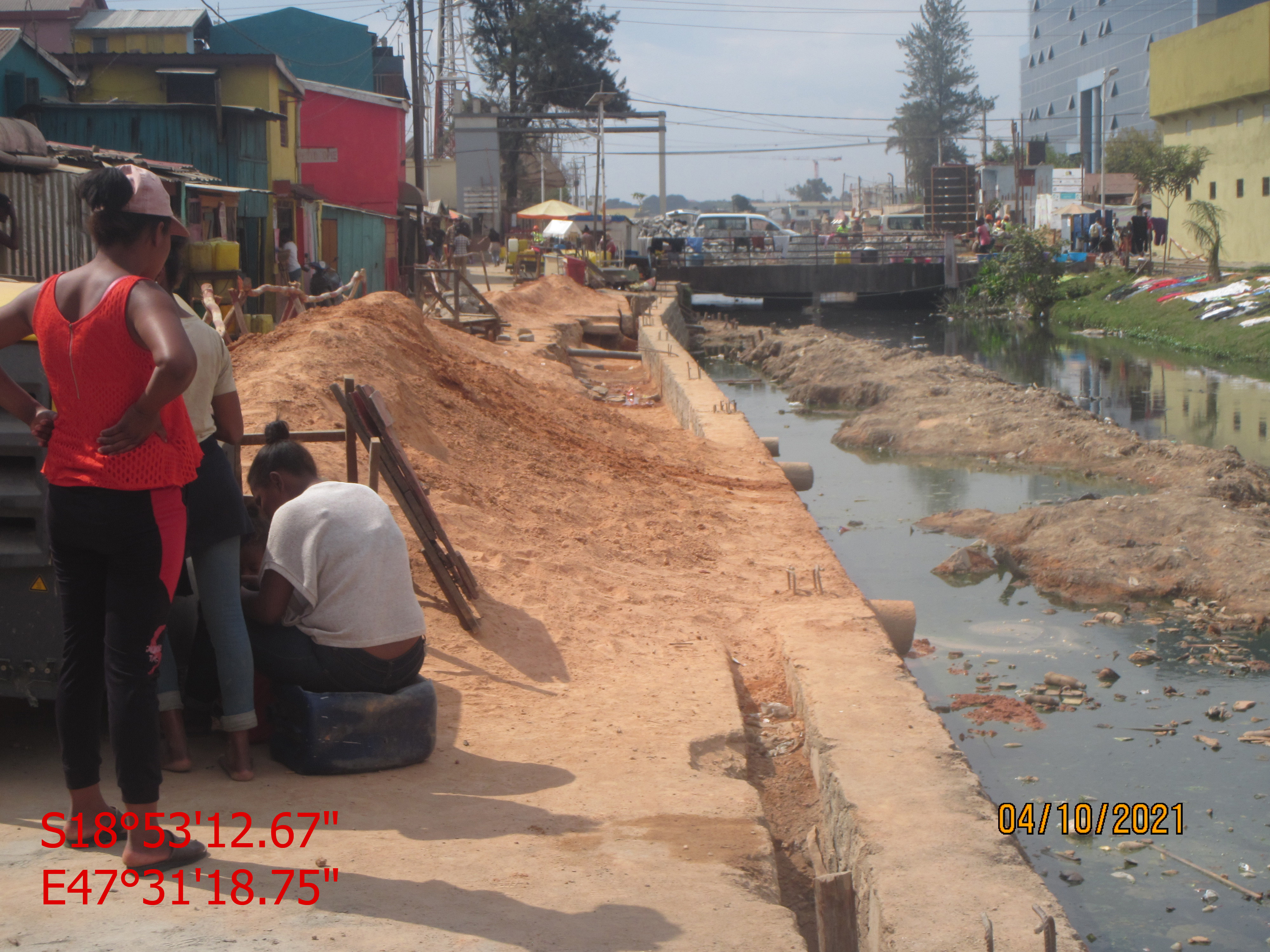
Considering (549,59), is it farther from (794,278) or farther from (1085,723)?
(1085,723)

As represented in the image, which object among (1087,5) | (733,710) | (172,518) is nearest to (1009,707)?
(733,710)

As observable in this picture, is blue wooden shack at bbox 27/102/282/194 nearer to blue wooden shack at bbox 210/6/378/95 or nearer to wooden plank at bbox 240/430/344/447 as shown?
blue wooden shack at bbox 210/6/378/95

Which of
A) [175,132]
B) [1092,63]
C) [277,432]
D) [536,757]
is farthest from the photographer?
[1092,63]

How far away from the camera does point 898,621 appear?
23.4ft

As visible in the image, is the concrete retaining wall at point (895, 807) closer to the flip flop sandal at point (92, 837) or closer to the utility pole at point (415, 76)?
the flip flop sandal at point (92, 837)

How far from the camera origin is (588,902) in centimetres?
307

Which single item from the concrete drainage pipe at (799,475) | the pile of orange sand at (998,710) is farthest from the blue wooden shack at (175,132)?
the pile of orange sand at (998,710)

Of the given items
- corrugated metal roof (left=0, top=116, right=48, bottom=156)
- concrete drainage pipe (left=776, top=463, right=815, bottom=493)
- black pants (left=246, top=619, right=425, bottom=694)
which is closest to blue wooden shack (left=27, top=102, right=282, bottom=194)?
corrugated metal roof (left=0, top=116, right=48, bottom=156)

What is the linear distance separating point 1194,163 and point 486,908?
36.8 m

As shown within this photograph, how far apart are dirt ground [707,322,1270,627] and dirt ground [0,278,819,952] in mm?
2463

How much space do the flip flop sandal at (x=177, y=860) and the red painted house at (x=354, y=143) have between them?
27219 mm

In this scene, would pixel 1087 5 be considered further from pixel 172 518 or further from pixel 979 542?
pixel 172 518
